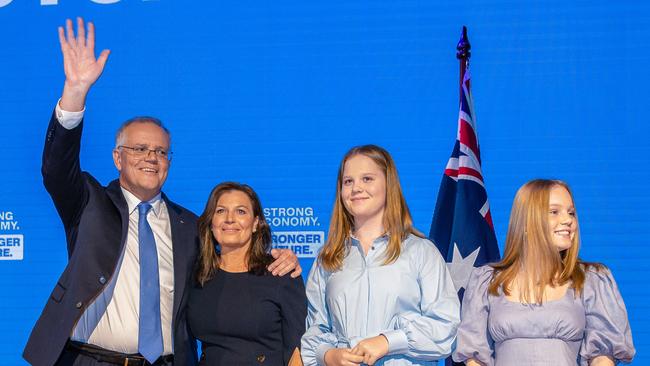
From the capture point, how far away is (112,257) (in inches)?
121

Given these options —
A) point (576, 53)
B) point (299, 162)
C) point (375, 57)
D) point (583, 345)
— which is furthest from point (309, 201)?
point (583, 345)

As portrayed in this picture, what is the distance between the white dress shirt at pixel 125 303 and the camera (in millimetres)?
3023

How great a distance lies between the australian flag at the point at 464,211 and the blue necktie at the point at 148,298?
135 cm

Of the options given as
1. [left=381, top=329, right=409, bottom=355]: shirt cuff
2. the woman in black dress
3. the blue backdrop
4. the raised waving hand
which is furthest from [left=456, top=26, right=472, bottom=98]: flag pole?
the raised waving hand

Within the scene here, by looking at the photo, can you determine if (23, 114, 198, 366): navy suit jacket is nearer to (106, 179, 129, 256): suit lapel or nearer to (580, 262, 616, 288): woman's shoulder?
(106, 179, 129, 256): suit lapel

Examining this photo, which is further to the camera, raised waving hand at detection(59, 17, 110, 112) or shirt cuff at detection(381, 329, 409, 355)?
raised waving hand at detection(59, 17, 110, 112)

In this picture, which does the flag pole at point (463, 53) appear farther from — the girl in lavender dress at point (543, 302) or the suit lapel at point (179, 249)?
the suit lapel at point (179, 249)

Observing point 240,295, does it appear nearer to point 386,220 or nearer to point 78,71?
point 386,220

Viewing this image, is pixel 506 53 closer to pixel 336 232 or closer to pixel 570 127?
pixel 570 127

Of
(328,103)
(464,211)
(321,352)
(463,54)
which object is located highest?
(463,54)

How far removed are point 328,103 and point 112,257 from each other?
63.4 inches

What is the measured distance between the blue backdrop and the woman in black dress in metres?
0.99

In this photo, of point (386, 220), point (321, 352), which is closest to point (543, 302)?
point (386, 220)

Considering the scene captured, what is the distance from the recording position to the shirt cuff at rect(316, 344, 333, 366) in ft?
9.13
